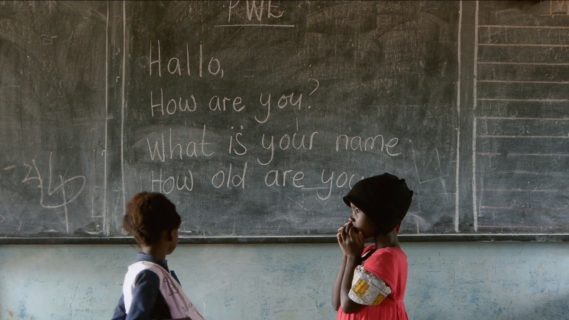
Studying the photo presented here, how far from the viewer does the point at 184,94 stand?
3105mm

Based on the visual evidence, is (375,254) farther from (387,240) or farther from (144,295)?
(144,295)

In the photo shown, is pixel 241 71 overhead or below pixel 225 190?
overhead

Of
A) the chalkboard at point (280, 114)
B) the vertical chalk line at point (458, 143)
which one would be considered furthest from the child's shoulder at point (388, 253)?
the vertical chalk line at point (458, 143)

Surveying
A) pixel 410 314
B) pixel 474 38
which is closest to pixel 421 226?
pixel 410 314

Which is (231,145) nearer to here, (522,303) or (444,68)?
(444,68)

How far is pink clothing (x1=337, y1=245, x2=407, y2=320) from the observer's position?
193 centimetres

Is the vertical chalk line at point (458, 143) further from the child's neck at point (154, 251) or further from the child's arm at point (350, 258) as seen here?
the child's neck at point (154, 251)

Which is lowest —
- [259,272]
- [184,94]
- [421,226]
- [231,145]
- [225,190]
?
[259,272]

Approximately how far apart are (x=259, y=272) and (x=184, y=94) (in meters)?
1.00

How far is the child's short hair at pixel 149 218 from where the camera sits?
1829mm

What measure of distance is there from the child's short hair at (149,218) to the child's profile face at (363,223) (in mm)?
587

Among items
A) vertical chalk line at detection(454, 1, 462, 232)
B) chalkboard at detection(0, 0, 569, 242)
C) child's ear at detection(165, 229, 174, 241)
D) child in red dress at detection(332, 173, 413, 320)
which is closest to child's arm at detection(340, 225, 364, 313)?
child in red dress at detection(332, 173, 413, 320)

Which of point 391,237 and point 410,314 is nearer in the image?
point 391,237

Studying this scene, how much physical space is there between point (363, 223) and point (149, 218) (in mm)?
674
